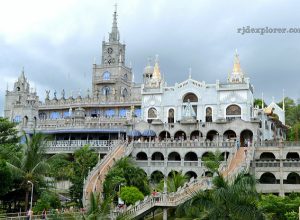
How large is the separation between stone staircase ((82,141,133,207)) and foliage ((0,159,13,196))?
7400 mm

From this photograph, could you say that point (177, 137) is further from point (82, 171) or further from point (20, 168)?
point (20, 168)

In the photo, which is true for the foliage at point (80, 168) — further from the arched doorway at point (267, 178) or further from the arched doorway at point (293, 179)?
the arched doorway at point (293, 179)

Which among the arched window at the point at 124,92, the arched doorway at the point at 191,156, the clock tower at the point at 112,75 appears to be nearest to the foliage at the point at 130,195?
the arched doorway at the point at 191,156

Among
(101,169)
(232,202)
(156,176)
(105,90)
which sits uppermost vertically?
(105,90)

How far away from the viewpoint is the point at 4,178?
1393 inches

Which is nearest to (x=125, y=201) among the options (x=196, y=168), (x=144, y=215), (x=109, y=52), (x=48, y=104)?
(x=144, y=215)

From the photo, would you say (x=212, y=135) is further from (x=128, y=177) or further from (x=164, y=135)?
(x=128, y=177)

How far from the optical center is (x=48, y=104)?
3300 inches

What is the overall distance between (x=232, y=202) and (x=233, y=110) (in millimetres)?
40886

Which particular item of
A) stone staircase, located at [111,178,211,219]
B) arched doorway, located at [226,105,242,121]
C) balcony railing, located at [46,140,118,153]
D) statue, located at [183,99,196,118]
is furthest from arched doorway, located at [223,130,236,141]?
stone staircase, located at [111,178,211,219]

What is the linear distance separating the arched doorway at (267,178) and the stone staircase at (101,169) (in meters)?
15.9

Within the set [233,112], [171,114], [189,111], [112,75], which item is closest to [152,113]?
[171,114]

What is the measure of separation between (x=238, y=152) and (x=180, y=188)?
44.9 feet

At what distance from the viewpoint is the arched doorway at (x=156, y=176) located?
52638mm
